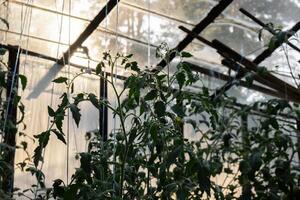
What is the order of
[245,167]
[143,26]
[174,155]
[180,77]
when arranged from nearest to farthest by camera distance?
[174,155], [180,77], [245,167], [143,26]

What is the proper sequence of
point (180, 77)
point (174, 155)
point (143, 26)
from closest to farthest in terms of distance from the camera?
point (174, 155)
point (180, 77)
point (143, 26)

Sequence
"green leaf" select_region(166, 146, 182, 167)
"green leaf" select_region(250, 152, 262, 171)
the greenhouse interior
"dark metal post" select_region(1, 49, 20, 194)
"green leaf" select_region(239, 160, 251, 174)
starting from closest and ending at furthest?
"green leaf" select_region(166, 146, 182, 167)
"dark metal post" select_region(1, 49, 20, 194)
"green leaf" select_region(250, 152, 262, 171)
"green leaf" select_region(239, 160, 251, 174)
the greenhouse interior

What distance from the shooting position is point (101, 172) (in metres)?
1.54

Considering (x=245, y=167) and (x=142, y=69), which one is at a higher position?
(x=142, y=69)

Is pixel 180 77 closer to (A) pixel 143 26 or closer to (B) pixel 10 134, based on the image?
(B) pixel 10 134

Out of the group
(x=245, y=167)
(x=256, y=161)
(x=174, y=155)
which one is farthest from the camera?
(x=245, y=167)

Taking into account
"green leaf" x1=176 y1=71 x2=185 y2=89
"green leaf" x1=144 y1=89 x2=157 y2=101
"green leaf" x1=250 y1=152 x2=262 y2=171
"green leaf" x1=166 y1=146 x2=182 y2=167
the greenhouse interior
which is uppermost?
the greenhouse interior

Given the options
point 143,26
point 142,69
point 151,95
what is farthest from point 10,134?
point 143,26

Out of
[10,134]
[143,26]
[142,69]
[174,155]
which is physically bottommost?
[174,155]

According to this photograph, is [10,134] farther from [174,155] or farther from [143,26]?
[143,26]

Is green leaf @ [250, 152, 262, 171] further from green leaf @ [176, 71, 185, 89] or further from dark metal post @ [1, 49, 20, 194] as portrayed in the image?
dark metal post @ [1, 49, 20, 194]

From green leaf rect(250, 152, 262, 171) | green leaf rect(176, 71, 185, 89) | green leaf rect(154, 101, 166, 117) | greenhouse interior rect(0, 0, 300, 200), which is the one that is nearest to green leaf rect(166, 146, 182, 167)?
green leaf rect(154, 101, 166, 117)

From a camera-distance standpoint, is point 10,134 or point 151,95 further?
point 10,134

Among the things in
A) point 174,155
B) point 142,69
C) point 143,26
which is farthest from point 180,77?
point 143,26
